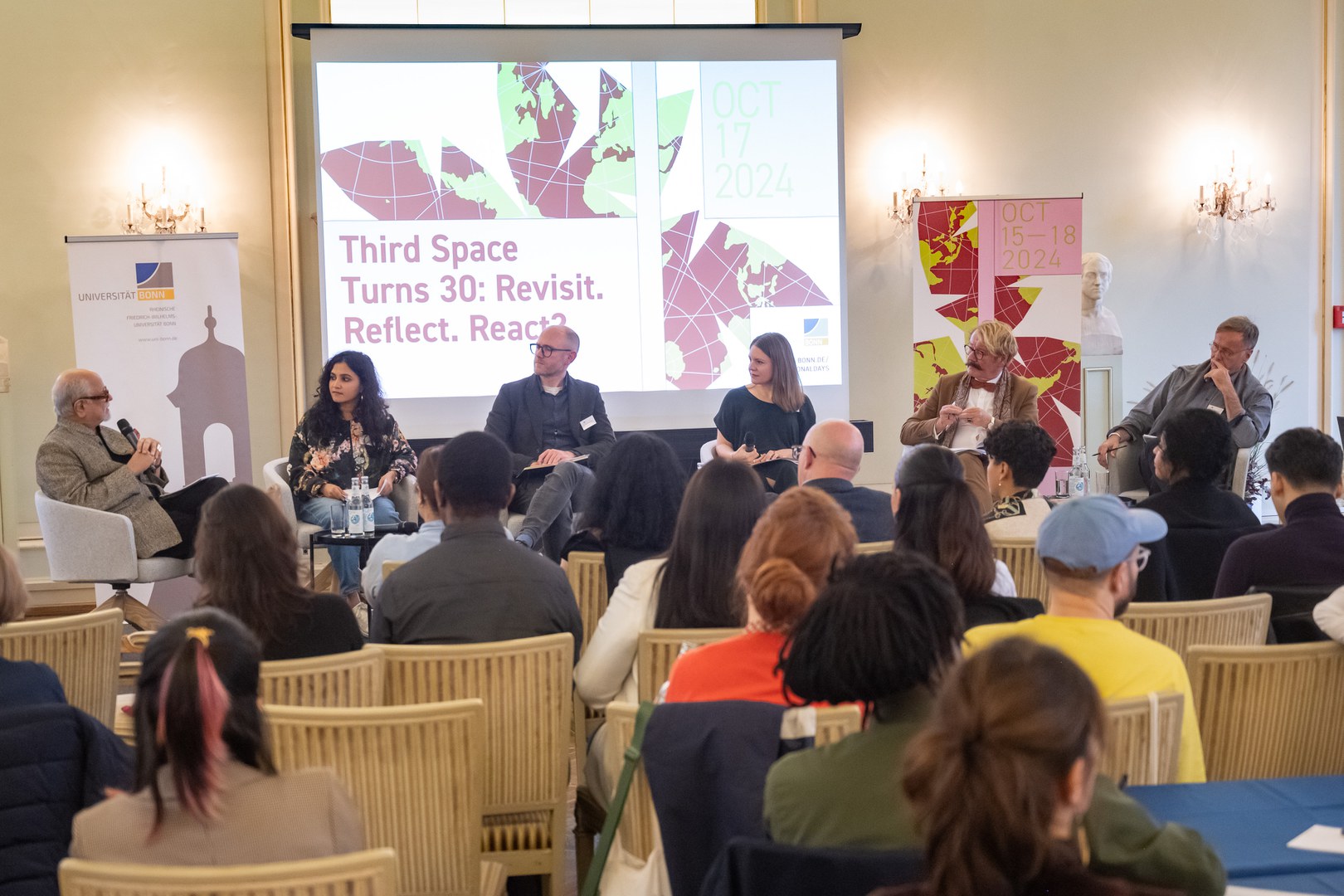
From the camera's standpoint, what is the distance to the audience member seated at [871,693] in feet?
4.64

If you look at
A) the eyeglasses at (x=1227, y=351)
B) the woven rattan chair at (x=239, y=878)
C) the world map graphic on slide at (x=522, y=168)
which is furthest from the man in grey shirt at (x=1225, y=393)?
the woven rattan chair at (x=239, y=878)

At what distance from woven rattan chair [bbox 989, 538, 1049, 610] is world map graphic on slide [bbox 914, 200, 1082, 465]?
2986 millimetres

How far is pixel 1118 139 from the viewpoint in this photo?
25.1 feet

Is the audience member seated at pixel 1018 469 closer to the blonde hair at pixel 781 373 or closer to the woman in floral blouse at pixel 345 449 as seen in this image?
the blonde hair at pixel 781 373

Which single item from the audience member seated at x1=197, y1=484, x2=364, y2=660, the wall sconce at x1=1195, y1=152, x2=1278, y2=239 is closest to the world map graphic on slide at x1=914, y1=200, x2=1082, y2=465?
the wall sconce at x1=1195, y1=152, x2=1278, y2=239

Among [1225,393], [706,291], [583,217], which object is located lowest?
[1225,393]

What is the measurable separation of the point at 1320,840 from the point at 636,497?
2.01 metres

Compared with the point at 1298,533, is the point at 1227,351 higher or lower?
higher

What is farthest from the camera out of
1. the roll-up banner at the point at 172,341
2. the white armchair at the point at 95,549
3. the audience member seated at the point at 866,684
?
the roll-up banner at the point at 172,341

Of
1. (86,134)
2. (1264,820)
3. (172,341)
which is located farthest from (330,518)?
(1264,820)

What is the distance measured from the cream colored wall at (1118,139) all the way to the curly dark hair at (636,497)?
14.1 feet

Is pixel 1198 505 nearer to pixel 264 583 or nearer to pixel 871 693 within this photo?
pixel 871 693

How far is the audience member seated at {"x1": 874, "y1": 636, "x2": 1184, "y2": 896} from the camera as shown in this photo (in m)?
1.03

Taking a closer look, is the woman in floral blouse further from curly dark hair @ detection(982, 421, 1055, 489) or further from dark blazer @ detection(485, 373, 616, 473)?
curly dark hair @ detection(982, 421, 1055, 489)
